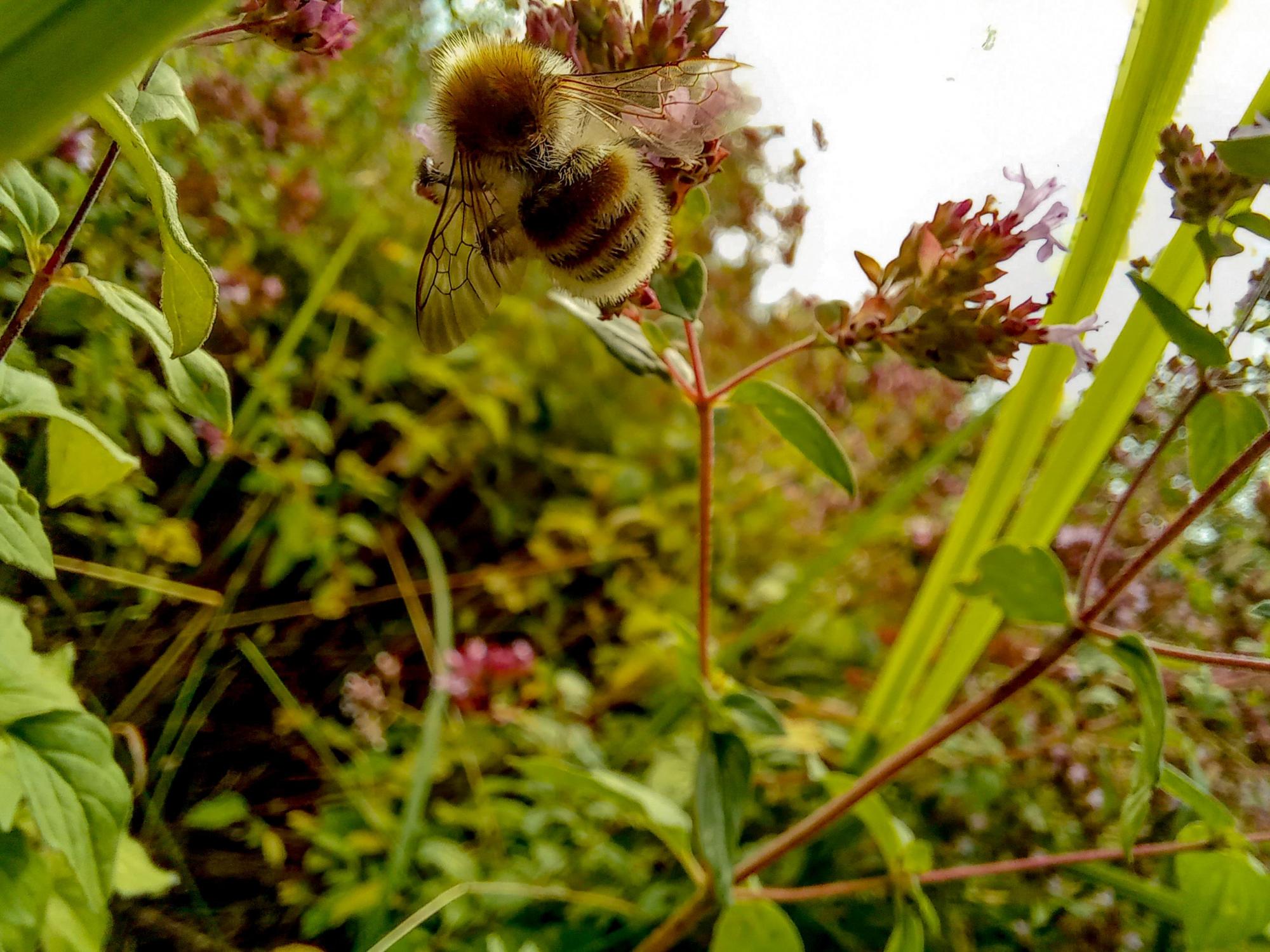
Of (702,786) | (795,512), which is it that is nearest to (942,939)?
(702,786)

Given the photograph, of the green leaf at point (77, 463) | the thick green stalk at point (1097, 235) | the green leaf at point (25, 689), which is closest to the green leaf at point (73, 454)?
the green leaf at point (77, 463)

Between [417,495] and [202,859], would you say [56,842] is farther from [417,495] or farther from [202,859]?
[417,495]

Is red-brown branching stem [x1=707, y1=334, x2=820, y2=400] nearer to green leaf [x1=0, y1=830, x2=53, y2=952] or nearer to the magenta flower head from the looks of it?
the magenta flower head

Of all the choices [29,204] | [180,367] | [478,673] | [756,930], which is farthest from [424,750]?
[29,204]

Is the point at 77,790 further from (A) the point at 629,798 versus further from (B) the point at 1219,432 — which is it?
(B) the point at 1219,432

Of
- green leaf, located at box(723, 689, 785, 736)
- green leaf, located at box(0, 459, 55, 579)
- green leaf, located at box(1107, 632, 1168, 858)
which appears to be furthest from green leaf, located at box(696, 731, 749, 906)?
green leaf, located at box(0, 459, 55, 579)

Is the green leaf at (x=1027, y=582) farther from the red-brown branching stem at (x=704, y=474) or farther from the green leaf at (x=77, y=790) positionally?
the green leaf at (x=77, y=790)
